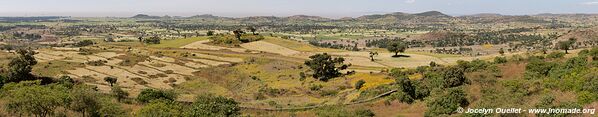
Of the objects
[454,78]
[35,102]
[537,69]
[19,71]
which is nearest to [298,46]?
[19,71]

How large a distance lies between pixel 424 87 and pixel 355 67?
182ft

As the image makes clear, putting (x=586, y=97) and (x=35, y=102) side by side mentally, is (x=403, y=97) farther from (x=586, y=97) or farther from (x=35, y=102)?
(x=35, y=102)

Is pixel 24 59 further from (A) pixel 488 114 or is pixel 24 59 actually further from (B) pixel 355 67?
(A) pixel 488 114

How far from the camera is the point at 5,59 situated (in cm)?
10969

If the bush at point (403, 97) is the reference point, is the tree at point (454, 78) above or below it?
above

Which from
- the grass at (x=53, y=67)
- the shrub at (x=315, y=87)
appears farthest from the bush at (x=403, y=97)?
the grass at (x=53, y=67)

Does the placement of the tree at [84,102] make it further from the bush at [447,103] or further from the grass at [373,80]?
the grass at [373,80]

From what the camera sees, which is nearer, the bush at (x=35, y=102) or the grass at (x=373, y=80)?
the bush at (x=35, y=102)

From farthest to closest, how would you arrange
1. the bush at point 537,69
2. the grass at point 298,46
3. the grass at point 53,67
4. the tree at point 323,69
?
the grass at point 298,46
the grass at point 53,67
the tree at point 323,69
the bush at point 537,69

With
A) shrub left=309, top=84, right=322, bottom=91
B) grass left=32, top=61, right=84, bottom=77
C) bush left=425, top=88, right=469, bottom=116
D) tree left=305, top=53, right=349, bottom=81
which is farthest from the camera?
grass left=32, top=61, right=84, bottom=77

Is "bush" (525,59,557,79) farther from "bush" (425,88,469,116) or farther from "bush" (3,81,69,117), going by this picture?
"bush" (3,81,69,117)

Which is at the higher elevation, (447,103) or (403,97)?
(447,103)

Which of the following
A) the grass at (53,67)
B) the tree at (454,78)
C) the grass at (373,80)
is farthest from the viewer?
the grass at (53,67)

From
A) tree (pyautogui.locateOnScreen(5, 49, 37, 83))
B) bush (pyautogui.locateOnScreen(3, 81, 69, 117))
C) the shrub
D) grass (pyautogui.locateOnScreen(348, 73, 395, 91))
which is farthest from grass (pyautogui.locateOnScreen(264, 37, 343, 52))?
bush (pyautogui.locateOnScreen(3, 81, 69, 117))
